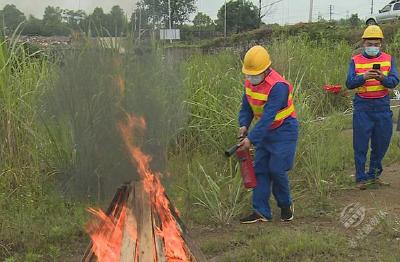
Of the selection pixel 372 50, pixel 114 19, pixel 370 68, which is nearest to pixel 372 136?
pixel 370 68

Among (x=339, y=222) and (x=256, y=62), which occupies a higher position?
(x=256, y=62)

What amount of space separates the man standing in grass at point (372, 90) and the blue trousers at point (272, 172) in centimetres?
130

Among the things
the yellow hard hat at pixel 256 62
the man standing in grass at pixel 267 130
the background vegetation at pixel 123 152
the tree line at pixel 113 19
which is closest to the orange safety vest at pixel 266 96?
the man standing in grass at pixel 267 130

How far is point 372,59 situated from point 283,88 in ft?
5.42

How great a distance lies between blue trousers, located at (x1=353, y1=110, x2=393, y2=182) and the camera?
5.58 metres

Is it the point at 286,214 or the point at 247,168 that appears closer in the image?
the point at 247,168

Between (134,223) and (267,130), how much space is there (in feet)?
6.31

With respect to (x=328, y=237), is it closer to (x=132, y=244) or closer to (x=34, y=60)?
(x=132, y=244)

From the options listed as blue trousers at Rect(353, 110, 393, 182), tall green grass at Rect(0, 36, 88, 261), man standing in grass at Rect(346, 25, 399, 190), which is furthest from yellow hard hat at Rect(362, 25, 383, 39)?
tall green grass at Rect(0, 36, 88, 261)

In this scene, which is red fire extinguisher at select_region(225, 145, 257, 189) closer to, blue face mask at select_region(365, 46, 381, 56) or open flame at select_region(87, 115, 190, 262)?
open flame at select_region(87, 115, 190, 262)

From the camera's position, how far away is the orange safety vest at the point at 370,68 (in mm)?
5508

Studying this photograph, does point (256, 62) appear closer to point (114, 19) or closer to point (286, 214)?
point (286, 214)

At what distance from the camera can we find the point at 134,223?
2.84 m

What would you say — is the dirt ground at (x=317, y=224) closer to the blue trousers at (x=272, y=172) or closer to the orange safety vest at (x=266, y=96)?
the blue trousers at (x=272, y=172)
